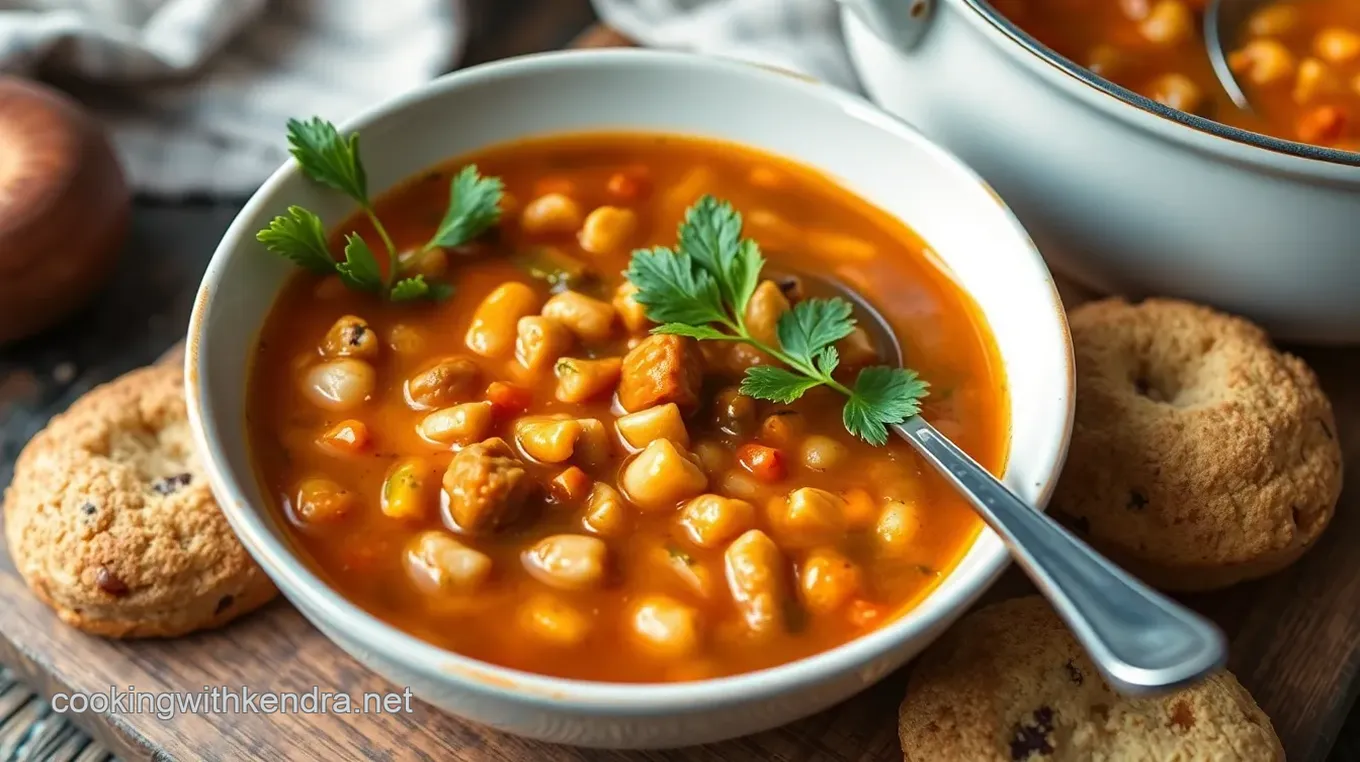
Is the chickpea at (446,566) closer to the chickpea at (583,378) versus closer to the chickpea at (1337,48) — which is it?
the chickpea at (583,378)

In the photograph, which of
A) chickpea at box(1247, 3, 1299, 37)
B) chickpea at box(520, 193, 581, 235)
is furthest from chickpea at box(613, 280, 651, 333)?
chickpea at box(1247, 3, 1299, 37)

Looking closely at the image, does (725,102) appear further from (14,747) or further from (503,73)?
(14,747)

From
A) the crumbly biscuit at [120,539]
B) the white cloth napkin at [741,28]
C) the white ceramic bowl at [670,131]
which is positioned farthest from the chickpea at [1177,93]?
the crumbly biscuit at [120,539]

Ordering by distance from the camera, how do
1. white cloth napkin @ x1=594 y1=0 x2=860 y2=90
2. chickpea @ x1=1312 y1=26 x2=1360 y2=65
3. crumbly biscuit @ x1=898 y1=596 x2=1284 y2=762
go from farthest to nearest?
white cloth napkin @ x1=594 y1=0 x2=860 y2=90
chickpea @ x1=1312 y1=26 x2=1360 y2=65
crumbly biscuit @ x1=898 y1=596 x2=1284 y2=762

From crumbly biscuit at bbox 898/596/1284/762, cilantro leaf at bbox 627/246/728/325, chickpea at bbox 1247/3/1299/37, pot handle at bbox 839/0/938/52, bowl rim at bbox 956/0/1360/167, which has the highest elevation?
bowl rim at bbox 956/0/1360/167

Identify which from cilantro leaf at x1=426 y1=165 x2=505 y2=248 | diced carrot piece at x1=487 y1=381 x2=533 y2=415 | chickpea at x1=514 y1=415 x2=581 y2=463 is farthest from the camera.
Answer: cilantro leaf at x1=426 y1=165 x2=505 y2=248

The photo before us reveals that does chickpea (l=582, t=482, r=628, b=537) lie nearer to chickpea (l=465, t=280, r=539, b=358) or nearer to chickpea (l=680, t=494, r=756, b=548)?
chickpea (l=680, t=494, r=756, b=548)
